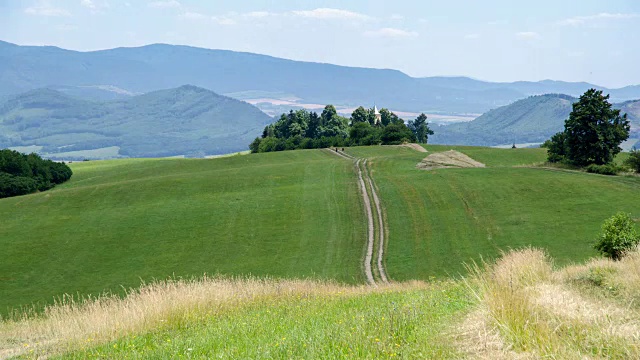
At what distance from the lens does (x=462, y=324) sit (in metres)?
11.7

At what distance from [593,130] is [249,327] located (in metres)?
73.3

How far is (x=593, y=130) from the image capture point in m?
77.2

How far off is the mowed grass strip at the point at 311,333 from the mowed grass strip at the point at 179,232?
92.0 feet

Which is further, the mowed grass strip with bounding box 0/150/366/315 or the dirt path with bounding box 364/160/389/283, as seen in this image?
the mowed grass strip with bounding box 0/150/366/315

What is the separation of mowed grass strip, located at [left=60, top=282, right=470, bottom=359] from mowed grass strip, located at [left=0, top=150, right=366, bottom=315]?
2803 centimetres

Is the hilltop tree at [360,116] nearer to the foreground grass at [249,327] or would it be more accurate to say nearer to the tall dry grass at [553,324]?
the foreground grass at [249,327]

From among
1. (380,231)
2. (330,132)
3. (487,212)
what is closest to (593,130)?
(487,212)

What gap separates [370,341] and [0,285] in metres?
43.7

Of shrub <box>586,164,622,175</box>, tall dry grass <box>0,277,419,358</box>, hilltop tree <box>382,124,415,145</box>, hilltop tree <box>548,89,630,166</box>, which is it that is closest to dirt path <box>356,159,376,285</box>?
tall dry grass <box>0,277,419,358</box>

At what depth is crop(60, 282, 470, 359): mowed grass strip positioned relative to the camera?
443 inches

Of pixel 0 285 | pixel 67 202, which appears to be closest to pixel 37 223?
pixel 67 202

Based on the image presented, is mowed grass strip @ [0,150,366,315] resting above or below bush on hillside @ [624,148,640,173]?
below

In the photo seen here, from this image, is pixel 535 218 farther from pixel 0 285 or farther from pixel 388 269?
pixel 0 285

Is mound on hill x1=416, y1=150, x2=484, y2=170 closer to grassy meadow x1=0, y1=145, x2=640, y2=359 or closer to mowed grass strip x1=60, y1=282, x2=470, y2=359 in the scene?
grassy meadow x1=0, y1=145, x2=640, y2=359
